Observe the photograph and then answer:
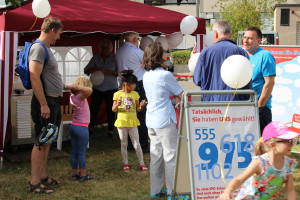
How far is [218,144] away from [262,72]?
1.17m

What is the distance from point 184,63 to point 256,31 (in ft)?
90.7

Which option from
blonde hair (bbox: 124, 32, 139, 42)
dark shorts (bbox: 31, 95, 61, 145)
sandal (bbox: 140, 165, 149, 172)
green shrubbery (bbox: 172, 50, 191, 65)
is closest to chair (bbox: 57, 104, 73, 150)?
blonde hair (bbox: 124, 32, 139, 42)

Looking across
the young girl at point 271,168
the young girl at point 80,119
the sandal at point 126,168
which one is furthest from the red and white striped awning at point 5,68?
the young girl at point 271,168

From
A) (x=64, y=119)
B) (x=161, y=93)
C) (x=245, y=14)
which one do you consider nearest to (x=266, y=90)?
(x=161, y=93)

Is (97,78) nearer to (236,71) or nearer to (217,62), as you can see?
(217,62)

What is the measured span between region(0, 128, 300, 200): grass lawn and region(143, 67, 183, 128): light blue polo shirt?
3.29 feet

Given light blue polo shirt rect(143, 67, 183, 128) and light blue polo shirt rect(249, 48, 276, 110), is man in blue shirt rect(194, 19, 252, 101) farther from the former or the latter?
light blue polo shirt rect(249, 48, 276, 110)

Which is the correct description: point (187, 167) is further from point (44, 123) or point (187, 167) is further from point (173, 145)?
point (44, 123)

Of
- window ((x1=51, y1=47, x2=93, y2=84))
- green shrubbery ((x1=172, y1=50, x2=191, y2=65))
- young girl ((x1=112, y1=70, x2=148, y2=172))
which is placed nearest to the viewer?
young girl ((x1=112, y1=70, x2=148, y2=172))

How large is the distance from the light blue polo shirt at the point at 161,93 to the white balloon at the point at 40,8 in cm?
226

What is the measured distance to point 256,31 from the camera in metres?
5.41

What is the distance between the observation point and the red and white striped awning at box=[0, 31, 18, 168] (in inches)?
255

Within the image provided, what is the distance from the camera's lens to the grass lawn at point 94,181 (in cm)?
540

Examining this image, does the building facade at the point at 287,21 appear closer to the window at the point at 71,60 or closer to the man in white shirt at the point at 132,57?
the window at the point at 71,60
